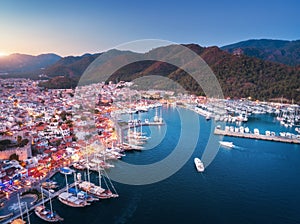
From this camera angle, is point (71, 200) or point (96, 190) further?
point (96, 190)

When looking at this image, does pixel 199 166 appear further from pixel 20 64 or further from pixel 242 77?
pixel 20 64

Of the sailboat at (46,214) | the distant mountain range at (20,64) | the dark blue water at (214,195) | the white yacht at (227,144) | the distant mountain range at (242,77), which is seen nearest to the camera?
the sailboat at (46,214)

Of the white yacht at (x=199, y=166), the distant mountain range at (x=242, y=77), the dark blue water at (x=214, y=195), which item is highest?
the distant mountain range at (x=242, y=77)

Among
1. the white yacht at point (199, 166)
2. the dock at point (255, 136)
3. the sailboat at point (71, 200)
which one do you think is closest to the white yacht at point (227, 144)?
the dock at point (255, 136)

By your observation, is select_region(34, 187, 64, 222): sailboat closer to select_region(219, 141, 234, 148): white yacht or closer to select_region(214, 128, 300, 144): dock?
select_region(219, 141, 234, 148): white yacht

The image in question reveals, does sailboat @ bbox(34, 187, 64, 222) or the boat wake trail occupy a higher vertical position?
the boat wake trail

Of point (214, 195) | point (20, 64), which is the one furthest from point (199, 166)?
point (20, 64)

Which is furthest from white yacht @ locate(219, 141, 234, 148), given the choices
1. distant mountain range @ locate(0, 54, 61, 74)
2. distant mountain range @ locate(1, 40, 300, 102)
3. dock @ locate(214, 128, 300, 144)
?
distant mountain range @ locate(0, 54, 61, 74)

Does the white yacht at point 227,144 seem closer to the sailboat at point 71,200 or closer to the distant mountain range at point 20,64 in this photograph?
the sailboat at point 71,200

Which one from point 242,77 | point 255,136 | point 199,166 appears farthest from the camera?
point 242,77
